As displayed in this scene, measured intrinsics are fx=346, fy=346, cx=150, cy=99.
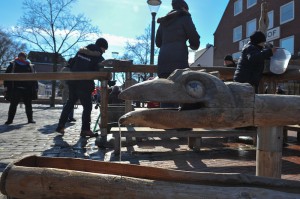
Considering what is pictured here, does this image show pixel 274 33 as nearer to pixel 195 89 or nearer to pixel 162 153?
pixel 162 153

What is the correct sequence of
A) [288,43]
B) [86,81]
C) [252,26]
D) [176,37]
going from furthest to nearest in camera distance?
[252,26], [288,43], [86,81], [176,37]

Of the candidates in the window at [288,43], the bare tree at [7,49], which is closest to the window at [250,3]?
the window at [288,43]

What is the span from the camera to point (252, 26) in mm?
33875

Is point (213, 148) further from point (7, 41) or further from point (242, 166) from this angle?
point (7, 41)

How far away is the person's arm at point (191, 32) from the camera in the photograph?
439cm

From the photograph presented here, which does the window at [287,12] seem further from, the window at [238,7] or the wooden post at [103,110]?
the wooden post at [103,110]

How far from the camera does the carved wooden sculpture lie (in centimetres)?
130

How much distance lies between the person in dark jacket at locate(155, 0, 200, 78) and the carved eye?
10.2ft

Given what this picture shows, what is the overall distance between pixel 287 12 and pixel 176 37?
27259 mm

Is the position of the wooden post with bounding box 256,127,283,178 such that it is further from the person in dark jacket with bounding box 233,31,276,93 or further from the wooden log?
the person in dark jacket with bounding box 233,31,276,93

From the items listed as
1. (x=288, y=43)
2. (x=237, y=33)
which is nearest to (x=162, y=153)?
(x=288, y=43)

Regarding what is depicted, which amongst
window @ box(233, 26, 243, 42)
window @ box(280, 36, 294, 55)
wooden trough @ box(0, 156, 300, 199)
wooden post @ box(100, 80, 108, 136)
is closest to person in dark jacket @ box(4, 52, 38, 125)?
wooden post @ box(100, 80, 108, 136)

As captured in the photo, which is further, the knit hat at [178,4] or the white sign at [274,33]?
the white sign at [274,33]

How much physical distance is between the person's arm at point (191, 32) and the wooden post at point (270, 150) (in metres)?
2.73
